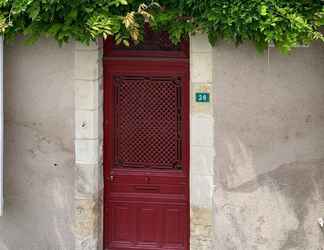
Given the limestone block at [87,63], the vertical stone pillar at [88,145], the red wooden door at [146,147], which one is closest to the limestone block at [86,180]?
the vertical stone pillar at [88,145]

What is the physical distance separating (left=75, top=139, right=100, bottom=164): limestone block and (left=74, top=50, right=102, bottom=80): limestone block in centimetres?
74

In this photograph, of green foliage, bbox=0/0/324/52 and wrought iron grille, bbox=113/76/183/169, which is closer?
green foliage, bbox=0/0/324/52

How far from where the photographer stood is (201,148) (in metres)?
8.16

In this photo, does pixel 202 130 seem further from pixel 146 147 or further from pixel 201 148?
pixel 146 147

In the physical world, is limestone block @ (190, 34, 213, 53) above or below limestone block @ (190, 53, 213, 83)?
above

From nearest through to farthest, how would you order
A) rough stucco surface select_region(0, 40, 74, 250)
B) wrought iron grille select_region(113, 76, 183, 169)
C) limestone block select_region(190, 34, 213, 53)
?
limestone block select_region(190, 34, 213, 53) < rough stucco surface select_region(0, 40, 74, 250) < wrought iron grille select_region(113, 76, 183, 169)

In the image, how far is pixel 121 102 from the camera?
28.1 feet

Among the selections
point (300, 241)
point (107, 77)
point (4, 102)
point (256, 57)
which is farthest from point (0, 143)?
point (300, 241)

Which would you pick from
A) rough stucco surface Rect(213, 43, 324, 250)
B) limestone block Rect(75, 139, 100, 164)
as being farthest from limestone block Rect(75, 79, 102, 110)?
rough stucco surface Rect(213, 43, 324, 250)

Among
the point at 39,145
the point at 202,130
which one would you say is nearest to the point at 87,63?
the point at 39,145

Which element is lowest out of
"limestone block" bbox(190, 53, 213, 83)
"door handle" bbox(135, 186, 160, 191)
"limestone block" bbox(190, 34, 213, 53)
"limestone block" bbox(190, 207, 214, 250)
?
"limestone block" bbox(190, 207, 214, 250)

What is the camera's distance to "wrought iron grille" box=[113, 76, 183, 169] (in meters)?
8.48

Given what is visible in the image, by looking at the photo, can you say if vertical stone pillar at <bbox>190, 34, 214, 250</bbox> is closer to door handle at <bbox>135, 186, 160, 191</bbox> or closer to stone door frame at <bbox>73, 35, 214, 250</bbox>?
stone door frame at <bbox>73, 35, 214, 250</bbox>

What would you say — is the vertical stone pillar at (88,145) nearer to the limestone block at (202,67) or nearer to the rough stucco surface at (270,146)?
the limestone block at (202,67)
